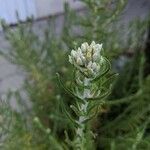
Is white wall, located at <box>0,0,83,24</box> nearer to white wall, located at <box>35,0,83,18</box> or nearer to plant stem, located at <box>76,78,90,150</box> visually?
white wall, located at <box>35,0,83,18</box>

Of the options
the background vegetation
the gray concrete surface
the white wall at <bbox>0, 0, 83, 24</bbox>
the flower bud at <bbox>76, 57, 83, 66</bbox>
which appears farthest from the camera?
the white wall at <bbox>0, 0, 83, 24</bbox>

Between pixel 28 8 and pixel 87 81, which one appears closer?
pixel 87 81

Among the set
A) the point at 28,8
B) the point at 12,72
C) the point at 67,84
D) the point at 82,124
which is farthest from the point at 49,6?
the point at 82,124

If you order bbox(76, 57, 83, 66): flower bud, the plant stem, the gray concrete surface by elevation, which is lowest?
the plant stem

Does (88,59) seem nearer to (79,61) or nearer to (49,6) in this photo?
(79,61)

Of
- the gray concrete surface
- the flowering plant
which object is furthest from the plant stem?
the gray concrete surface

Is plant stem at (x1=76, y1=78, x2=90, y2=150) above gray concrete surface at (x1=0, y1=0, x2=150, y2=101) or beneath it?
beneath

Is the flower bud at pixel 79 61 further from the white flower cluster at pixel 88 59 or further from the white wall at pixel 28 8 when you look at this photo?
the white wall at pixel 28 8

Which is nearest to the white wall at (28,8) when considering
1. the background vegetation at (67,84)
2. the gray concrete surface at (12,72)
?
the gray concrete surface at (12,72)
